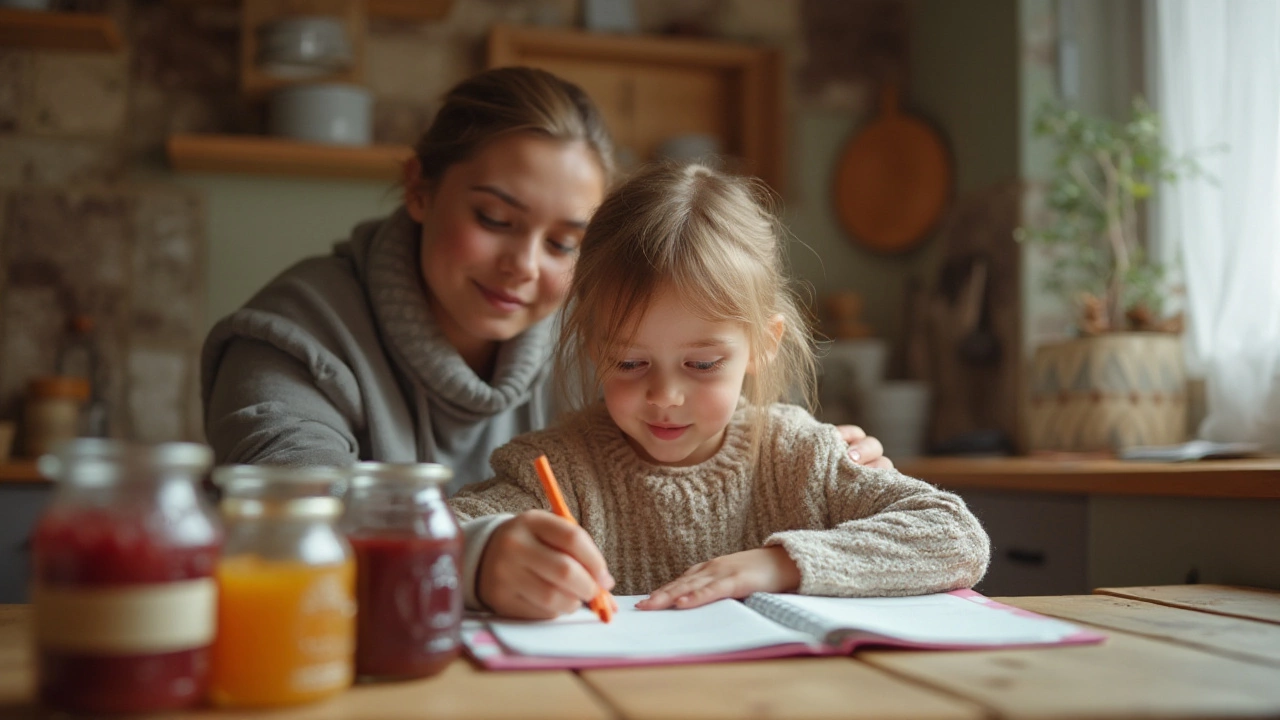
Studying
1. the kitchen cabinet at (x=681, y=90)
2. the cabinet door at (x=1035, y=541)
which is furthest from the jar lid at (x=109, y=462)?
the kitchen cabinet at (x=681, y=90)

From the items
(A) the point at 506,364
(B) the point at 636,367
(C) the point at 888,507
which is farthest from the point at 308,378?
(C) the point at 888,507

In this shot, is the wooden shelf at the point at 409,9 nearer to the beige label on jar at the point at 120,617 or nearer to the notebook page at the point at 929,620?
the notebook page at the point at 929,620

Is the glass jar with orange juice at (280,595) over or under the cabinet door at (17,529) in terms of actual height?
over

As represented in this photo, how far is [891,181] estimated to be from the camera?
3.32 m

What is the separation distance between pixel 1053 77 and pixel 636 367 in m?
2.09

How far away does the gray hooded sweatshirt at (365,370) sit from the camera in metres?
1.44

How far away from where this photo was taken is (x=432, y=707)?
1.97ft

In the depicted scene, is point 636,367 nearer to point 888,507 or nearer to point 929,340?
point 888,507

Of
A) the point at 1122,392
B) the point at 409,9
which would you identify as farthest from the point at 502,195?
the point at 409,9

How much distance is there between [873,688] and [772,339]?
26.0 inches

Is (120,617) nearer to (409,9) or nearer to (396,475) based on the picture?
(396,475)

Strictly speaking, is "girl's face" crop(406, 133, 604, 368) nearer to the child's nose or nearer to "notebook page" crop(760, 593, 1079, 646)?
the child's nose

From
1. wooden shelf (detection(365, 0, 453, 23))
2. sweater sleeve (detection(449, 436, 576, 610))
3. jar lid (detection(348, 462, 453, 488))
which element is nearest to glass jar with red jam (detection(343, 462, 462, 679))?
jar lid (detection(348, 462, 453, 488))

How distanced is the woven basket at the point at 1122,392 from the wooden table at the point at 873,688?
1.55 meters
